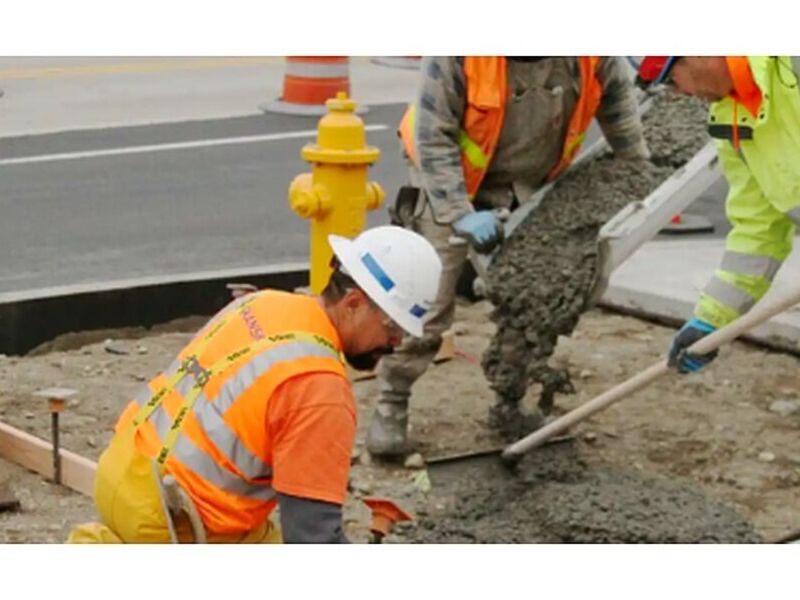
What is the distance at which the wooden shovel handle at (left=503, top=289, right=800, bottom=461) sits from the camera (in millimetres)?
6387

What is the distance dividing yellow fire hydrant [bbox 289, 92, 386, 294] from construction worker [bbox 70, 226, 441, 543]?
349 cm

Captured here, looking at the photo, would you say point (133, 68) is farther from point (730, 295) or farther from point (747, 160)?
point (747, 160)

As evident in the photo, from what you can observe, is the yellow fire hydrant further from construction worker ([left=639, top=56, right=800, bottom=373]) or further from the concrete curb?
construction worker ([left=639, top=56, right=800, bottom=373])

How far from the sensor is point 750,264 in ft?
22.5

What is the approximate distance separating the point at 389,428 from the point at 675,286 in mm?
2599

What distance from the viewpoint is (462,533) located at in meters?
6.89

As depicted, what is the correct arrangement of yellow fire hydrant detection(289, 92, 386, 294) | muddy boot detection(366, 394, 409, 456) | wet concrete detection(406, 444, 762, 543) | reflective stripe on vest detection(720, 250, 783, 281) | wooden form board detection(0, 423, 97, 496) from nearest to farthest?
wet concrete detection(406, 444, 762, 543) < reflective stripe on vest detection(720, 250, 783, 281) < wooden form board detection(0, 423, 97, 496) < muddy boot detection(366, 394, 409, 456) < yellow fire hydrant detection(289, 92, 386, 294)

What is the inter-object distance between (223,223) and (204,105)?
14.9ft

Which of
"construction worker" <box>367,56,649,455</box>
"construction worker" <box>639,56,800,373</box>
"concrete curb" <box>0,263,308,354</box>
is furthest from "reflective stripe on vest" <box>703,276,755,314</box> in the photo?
"concrete curb" <box>0,263,308,354</box>

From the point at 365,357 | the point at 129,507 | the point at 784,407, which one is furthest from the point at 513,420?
the point at 129,507

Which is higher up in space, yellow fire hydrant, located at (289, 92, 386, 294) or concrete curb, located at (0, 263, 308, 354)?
yellow fire hydrant, located at (289, 92, 386, 294)

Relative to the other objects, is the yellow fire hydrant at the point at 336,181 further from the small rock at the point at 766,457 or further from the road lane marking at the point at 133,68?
the road lane marking at the point at 133,68

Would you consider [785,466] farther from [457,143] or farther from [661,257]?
[661,257]

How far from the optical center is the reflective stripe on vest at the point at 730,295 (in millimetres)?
6871
